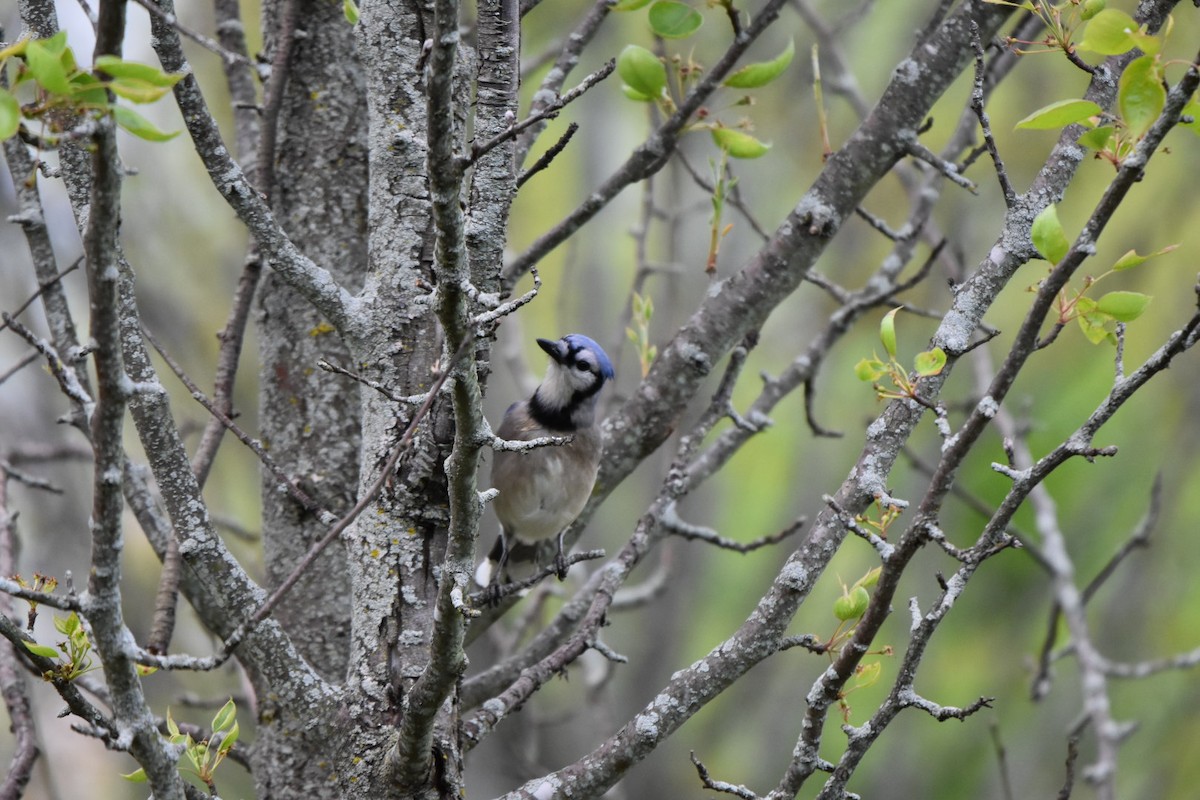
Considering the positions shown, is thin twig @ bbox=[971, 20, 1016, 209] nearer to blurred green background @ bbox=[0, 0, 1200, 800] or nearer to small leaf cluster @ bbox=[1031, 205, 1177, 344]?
small leaf cluster @ bbox=[1031, 205, 1177, 344]

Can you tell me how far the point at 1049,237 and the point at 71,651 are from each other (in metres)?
1.97

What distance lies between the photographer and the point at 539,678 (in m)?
2.78

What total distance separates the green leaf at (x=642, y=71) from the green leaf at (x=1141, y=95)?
1.42m

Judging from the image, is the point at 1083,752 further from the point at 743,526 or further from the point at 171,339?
the point at 171,339

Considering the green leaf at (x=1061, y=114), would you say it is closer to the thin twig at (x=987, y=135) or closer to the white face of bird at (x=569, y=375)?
the thin twig at (x=987, y=135)

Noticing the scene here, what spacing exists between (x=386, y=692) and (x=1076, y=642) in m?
3.25

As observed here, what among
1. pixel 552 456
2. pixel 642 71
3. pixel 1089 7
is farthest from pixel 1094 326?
pixel 552 456

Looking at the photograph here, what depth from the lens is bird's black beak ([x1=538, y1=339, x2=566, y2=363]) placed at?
4.73 meters

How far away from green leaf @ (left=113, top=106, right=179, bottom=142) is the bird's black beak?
125 inches

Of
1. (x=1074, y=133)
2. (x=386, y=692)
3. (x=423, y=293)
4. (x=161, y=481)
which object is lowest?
(x=386, y=692)

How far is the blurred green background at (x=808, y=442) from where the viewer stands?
6.68 meters

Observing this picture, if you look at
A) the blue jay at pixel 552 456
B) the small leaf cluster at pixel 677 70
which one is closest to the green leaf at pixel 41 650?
the small leaf cluster at pixel 677 70

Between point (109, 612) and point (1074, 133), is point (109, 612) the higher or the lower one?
the lower one

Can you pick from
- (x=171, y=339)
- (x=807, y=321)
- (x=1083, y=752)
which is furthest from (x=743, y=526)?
(x=171, y=339)
